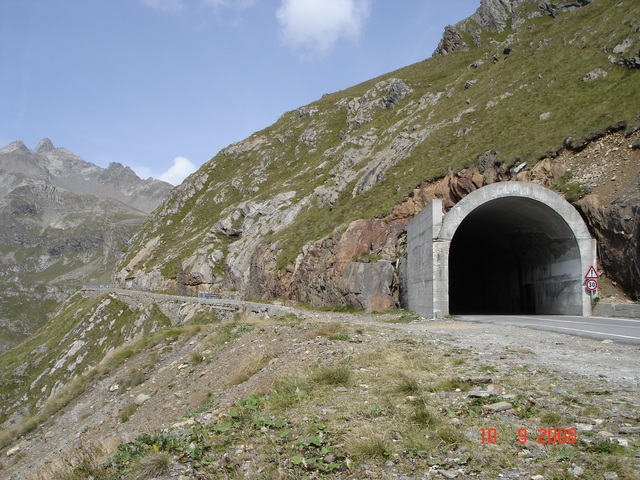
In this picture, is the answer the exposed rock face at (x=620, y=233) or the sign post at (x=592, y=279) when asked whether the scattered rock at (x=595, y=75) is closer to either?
the exposed rock face at (x=620, y=233)

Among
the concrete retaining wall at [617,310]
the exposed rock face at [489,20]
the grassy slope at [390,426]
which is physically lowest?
the grassy slope at [390,426]

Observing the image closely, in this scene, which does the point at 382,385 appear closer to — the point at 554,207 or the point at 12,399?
the point at 554,207

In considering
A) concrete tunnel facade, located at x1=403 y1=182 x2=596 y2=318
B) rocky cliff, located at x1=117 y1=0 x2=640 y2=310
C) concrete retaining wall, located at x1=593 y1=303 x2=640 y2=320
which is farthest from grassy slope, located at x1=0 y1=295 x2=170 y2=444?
concrete retaining wall, located at x1=593 y1=303 x2=640 y2=320

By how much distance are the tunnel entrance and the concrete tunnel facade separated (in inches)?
2.2

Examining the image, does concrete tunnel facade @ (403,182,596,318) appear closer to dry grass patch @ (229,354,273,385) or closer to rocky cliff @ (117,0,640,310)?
rocky cliff @ (117,0,640,310)

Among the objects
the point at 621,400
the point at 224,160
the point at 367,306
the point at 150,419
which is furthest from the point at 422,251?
the point at 224,160

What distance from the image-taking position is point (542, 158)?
28.9 metres

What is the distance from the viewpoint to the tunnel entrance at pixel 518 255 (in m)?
23.0

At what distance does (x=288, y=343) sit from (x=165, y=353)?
30.4 ft

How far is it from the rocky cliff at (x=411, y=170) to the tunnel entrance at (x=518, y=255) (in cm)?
211
